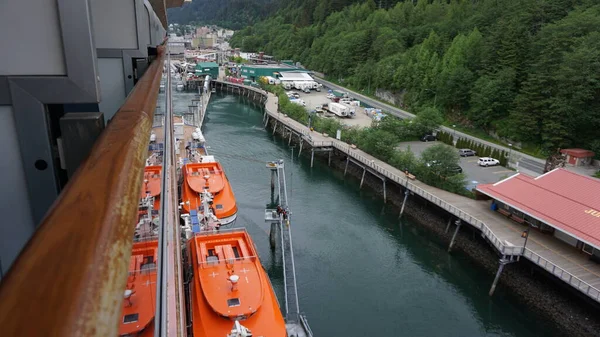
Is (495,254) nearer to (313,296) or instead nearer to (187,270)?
(313,296)

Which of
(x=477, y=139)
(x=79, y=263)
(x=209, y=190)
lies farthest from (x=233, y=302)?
(x=477, y=139)

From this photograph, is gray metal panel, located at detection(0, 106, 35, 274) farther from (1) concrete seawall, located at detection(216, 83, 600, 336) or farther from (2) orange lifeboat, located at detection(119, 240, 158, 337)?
(1) concrete seawall, located at detection(216, 83, 600, 336)

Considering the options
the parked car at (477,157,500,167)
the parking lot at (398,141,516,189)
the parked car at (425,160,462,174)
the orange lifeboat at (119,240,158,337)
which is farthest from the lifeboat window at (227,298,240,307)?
the parked car at (477,157,500,167)

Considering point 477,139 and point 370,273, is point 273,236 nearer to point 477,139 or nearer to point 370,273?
point 370,273

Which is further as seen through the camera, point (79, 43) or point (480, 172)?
point (480, 172)

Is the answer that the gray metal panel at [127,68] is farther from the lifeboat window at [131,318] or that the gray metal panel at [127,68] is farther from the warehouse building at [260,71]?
the warehouse building at [260,71]

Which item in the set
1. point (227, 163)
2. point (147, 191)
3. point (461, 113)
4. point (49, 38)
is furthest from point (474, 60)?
point (49, 38)

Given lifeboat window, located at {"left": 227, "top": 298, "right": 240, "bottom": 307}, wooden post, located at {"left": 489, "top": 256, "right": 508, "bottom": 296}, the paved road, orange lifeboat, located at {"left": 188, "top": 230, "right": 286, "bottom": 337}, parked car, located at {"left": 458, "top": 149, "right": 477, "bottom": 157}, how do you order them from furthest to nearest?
parked car, located at {"left": 458, "top": 149, "right": 477, "bottom": 157}, the paved road, wooden post, located at {"left": 489, "top": 256, "right": 508, "bottom": 296}, lifeboat window, located at {"left": 227, "top": 298, "right": 240, "bottom": 307}, orange lifeboat, located at {"left": 188, "top": 230, "right": 286, "bottom": 337}

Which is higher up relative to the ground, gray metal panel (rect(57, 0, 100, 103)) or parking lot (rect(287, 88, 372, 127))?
gray metal panel (rect(57, 0, 100, 103))
